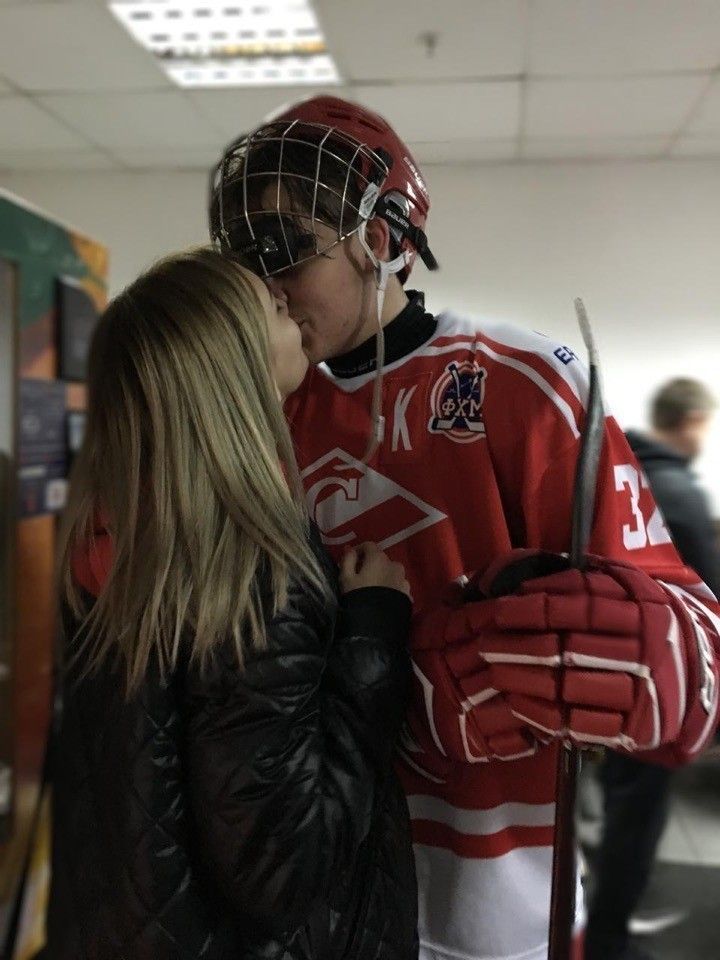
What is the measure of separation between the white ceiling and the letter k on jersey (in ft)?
1.07

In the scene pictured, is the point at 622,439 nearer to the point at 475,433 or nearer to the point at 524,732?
the point at 475,433

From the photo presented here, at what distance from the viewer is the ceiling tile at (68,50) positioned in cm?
155

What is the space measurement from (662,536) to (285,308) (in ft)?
1.39

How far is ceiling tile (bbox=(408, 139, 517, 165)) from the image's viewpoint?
74cm

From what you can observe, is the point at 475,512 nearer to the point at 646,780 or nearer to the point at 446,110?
the point at 646,780

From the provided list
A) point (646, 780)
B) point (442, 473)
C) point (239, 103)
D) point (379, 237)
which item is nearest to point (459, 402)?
point (442, 473)

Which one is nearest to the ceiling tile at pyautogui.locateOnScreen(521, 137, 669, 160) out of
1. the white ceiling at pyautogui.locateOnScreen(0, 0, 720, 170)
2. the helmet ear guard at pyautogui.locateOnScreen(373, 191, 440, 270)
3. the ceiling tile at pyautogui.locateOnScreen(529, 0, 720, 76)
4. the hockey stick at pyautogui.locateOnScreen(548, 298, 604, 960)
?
the white ceiling at pyautogui.locateOnScreen(0, 0, 720, 170)

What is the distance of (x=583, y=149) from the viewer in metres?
0.91

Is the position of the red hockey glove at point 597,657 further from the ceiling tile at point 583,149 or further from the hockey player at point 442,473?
the ceiling tile at point 583,149

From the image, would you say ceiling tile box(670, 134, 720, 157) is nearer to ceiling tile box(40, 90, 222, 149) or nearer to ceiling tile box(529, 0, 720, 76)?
ceiling tile box(529, 0, 720, 76)

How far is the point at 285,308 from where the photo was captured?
78cm

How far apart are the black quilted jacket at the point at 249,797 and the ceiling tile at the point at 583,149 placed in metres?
0.56

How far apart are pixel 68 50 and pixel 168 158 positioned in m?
0.70

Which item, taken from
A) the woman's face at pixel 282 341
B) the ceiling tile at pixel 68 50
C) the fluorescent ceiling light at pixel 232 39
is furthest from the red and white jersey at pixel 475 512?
the ceiling tile at pixel 68 50
